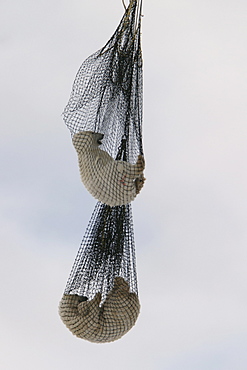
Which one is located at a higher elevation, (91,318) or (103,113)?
(103,113)

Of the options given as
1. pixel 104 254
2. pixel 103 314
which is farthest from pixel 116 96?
pixel 103 314

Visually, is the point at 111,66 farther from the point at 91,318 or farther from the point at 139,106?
the point at 91,318

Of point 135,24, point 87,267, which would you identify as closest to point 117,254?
point 87,267

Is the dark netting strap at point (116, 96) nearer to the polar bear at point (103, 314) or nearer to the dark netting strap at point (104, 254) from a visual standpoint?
the dark netting strap at point (104, 254)

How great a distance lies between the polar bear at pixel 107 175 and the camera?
350 cm

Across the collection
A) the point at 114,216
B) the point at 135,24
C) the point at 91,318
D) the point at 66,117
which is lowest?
the point at 91,318

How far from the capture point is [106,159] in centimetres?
355

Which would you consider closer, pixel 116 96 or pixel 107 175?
pixel 107 175

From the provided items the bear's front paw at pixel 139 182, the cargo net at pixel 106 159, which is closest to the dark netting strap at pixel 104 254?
the cargo net at pixel 106 159

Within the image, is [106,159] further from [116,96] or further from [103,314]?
[103,314]

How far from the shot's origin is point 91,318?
11.6 ft

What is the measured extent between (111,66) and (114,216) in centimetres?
45

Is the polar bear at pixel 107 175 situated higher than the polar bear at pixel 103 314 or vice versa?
the polar bear at pixel 107 175

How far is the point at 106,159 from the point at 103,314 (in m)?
0.45
